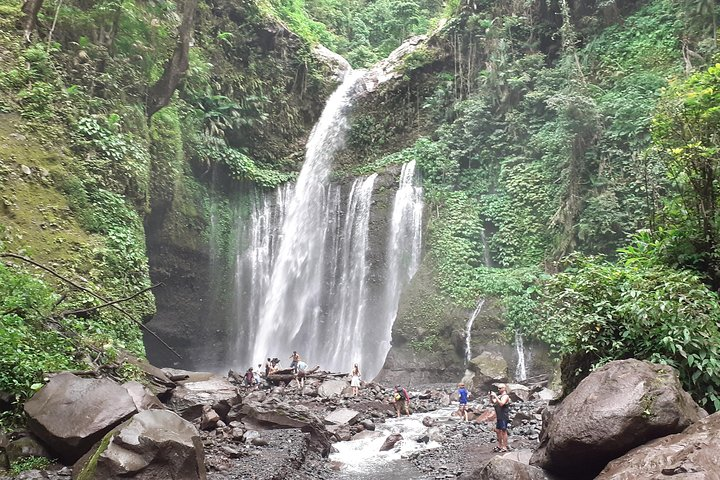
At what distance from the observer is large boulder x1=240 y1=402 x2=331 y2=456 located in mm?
10188

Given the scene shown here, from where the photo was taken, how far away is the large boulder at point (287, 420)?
401 inches

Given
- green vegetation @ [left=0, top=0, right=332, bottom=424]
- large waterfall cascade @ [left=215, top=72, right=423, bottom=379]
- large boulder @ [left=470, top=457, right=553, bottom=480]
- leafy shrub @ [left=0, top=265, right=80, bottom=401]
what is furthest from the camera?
large waterfall cascade @ [left=215, top=72, right=423, bottom=379]

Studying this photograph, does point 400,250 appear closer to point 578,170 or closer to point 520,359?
point 520,359

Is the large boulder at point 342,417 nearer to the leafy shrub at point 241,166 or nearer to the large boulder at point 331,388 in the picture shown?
the large boulder at point 331,388

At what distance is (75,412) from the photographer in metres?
6.32

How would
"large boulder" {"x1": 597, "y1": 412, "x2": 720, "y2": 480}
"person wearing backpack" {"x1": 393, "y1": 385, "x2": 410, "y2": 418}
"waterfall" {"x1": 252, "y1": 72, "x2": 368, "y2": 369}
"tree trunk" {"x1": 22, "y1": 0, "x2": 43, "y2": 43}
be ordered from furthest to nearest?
"waterfall" {"x1": 252, "y1": 72, "x2": 368, "y2": 369} < "tree trunk" {"x1": 22, "y1": 0, "x2": 43, "y2": 43} < "person wearing backpack" {"x1": 393, "y1": 385, "x2": 410, "y2": 418} < "large boulder" {"x1": 597, "y1": 412, "x2": 720, "y2": 480}

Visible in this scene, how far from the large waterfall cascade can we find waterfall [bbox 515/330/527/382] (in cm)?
Answer: 597

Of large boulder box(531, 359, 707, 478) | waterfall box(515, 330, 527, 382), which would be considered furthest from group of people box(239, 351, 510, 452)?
large boulder box(531, 359, 707, 478)

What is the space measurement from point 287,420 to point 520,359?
9610 millimetres

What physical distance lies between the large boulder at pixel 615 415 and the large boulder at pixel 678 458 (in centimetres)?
17

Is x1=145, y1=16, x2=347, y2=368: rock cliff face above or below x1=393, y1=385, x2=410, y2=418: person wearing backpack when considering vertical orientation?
above

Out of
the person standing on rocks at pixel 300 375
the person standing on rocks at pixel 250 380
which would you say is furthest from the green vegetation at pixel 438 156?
the person standing on rocks at pixel 250 380

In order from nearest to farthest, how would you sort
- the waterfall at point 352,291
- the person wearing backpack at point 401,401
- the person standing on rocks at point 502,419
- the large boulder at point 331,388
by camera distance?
the person standing on rocks at point 502,419
the person wearing backpack at point 401,401
the large boulder at point 331,388
the waterfall at point 352,291

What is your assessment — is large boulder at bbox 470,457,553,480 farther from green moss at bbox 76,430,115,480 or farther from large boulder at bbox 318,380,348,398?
large boulder at bbox 318,380,348,398
